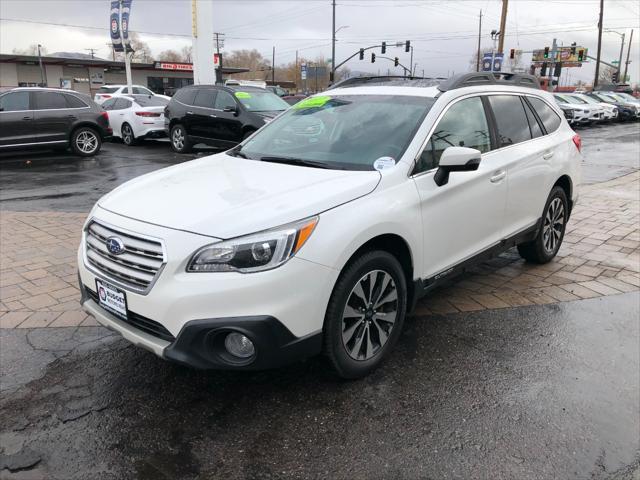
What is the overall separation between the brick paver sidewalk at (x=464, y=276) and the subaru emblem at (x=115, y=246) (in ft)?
4.54

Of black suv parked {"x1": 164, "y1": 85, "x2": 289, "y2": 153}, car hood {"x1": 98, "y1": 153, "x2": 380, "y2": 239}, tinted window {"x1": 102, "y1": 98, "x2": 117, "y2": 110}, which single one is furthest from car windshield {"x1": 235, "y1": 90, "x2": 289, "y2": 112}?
car hood {"x1": 98, "y1": 153, "x2": 380, "y2": 239}

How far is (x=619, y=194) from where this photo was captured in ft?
31.2

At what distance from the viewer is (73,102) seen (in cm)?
1283

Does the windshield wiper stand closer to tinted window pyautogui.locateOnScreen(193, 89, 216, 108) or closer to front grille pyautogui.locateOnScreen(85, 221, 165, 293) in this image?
front grille pyautogui.locateOnScreen(85, 221, 165, 293)

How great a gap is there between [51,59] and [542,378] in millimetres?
53944

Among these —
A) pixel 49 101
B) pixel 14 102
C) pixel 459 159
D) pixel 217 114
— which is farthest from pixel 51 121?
pixel 459 159

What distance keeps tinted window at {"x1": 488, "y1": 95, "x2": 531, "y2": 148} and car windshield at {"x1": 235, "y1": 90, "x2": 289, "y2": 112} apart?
8.72 m

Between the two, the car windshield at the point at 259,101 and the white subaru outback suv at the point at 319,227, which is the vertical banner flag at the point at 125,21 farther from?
the white subaru outback suv at the point at 319,227

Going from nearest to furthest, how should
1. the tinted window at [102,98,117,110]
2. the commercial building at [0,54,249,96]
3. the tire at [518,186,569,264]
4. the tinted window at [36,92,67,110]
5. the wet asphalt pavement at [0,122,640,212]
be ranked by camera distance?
the tire at [518,186,569,264] → the wet asphalt pavement at [0,122,640,212] → the tinted window at [36,92,67,110] → the tinted window at [102,98,117,110] → the commercial building at [0,54,249,96]

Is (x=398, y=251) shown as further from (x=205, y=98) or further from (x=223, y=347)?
(x=205, y=98)

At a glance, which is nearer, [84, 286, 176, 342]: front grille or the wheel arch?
[84, 286, 176, 342]: front grille

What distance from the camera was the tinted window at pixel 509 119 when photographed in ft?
14.8

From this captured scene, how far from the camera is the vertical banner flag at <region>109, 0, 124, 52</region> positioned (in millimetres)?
22141

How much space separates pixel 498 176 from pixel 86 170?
9637 millimetres
